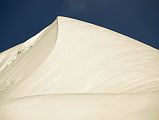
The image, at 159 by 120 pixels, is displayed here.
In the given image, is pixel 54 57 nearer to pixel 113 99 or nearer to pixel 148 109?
pixel 113 99

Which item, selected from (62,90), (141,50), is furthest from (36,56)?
(141,50)

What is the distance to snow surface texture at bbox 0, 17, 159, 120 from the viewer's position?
5.61 meters

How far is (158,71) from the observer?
759 centimetres

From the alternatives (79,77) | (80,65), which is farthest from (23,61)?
(79,77)

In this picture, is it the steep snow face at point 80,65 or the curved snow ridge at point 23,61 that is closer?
the steep snow face at point 80,65

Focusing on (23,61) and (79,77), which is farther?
(23,61)

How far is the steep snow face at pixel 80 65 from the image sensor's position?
713 cm

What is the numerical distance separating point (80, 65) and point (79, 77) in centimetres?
60

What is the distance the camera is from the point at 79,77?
24.9 ft

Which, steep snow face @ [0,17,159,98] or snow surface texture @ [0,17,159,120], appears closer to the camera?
snow surface texture @ [0,17,159,120]

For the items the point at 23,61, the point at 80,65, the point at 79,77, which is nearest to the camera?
the point at 79,77

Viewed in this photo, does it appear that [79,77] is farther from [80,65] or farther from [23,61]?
[23,61]

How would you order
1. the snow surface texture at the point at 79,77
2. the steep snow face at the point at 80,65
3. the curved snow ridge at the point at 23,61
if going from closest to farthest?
1. the snow surface texture at the point at 79,77
2. the steep snow face at the point at 80,65
3. the curved snow ridge at the point at 23,61

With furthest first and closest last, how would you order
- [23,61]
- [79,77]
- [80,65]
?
[23,61], [80,65], [79,77]
